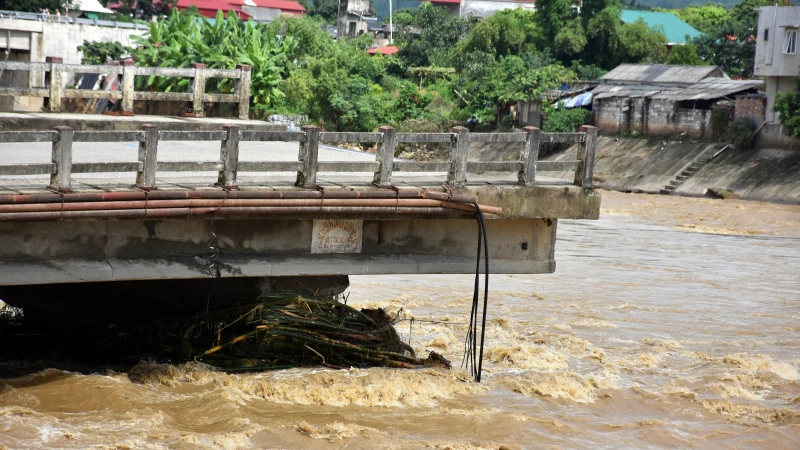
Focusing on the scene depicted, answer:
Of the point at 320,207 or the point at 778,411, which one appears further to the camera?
the point at 778,411

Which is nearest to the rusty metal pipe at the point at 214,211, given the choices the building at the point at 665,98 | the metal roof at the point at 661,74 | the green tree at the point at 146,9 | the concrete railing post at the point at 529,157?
the concrete railing post at the point at 529,157

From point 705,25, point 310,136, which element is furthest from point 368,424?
point 705,25

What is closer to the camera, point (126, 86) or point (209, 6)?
point (126, 86)

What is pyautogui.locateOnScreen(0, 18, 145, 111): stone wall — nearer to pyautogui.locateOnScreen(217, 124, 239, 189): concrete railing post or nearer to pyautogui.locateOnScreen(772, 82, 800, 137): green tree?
pyautogui.locateOnScreen(772, 82, 800, 137): green tree

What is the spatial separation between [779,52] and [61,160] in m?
36.2

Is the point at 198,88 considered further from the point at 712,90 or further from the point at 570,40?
the point at 570,40

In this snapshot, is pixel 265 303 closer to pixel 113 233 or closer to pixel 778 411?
pixel 113 233

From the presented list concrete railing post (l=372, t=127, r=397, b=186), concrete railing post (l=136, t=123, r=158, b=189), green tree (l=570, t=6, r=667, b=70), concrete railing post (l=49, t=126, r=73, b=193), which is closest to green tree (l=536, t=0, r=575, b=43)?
green tree (l=570, t=6, r=667, b=70)

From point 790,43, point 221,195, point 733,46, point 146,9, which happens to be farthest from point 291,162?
point 146,9

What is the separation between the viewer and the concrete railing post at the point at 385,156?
10.8 meters

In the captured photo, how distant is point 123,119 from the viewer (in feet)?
50.3

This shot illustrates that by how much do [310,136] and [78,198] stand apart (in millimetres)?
2433

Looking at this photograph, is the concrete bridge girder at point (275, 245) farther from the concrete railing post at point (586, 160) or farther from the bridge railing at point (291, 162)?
the bridge railing at point (291, 162)

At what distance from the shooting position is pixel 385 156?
10805 mm
